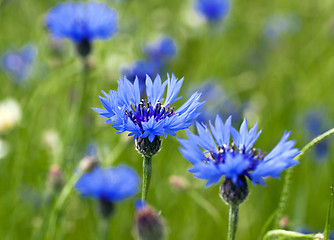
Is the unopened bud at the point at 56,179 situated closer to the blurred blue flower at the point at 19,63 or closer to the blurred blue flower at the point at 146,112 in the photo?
the blurred blue flower at the point at 146,112

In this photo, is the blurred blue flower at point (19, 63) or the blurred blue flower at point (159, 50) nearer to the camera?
the blurred blue flower at point (19, 63)

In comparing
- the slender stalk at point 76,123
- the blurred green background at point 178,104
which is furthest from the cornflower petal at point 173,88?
the slender stalk at point 76,123

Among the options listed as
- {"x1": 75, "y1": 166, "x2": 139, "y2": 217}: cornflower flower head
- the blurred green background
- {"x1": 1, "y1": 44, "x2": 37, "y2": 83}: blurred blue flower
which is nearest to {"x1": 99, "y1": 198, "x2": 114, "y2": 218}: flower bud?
{"x1": 75, "y1": 166, "x2": 139, "y2": 217}: cornflower flower head

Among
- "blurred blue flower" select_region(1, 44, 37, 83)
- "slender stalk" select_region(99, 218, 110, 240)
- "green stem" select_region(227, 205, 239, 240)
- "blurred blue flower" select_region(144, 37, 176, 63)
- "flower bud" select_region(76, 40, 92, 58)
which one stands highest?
"blurred blue flower" select_region(144, 37, 176, 63)

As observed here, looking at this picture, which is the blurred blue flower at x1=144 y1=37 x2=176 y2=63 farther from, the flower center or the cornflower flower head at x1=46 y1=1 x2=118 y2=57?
the flower center

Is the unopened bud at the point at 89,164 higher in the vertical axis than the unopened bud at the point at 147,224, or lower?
higher

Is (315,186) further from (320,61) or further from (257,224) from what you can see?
(320,61)
